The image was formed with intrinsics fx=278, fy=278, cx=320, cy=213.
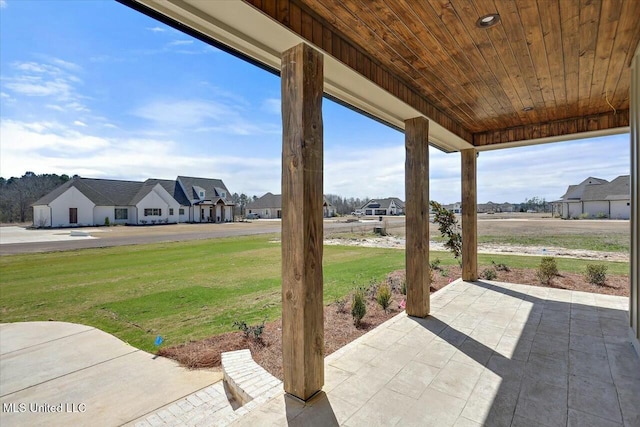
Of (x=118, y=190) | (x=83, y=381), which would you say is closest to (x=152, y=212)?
(x=118, y=190)

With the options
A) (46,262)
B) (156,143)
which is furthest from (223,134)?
(46,262)

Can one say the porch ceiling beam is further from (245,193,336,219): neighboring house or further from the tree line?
(245,193,336,219): neighboring house

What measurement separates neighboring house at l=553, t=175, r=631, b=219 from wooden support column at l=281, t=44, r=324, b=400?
90.8 feet

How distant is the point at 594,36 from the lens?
6.99ft

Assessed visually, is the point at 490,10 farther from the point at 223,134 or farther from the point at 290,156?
the point at 223,134

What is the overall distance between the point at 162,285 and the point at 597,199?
98.2 ft

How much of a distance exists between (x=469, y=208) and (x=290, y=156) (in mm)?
4340

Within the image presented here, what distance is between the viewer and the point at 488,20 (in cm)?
192

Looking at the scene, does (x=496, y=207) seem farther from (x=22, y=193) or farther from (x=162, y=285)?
(x=22, y=193)

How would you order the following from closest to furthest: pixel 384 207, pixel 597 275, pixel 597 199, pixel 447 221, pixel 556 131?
pixel 556 131 < pixel 597 275 < pixel 447 221 < pixel 597 199 < pixel 384 207

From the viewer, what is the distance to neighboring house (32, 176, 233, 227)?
1922cm

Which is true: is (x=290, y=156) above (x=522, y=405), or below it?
above

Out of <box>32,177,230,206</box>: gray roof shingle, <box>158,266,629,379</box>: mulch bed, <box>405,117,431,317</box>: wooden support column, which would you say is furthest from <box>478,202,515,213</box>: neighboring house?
<box>405,117,431,317</box>: wooden support column

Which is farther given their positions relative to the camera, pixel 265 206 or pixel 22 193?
pixel 265 206
